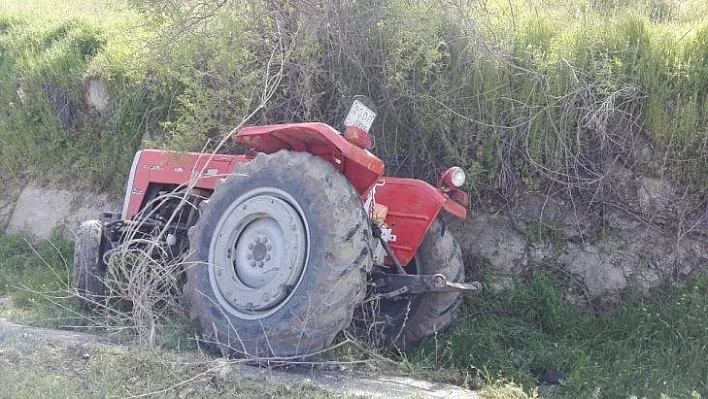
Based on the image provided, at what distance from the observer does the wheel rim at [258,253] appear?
542 cm

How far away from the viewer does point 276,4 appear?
7688 millimetres

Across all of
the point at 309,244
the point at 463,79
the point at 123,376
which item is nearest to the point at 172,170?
the point at 309,244

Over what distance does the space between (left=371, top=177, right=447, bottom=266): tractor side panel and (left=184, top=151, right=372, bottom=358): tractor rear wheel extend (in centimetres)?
87

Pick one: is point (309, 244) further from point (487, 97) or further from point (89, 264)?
point (487, 97)

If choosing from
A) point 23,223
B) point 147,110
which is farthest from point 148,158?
point 23,223

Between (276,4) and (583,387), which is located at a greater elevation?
(276,4)

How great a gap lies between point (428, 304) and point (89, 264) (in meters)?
2.82

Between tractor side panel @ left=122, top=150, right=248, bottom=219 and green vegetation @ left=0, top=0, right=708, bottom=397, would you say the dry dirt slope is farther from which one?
tractor side panel @ left=122, top=150, right=248, bottom=219

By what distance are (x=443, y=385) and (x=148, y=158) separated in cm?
344

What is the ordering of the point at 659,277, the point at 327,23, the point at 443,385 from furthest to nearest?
the point at 327,23 → the point at 659,277 → the point at 443,385

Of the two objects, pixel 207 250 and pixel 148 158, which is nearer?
pixel 207 250

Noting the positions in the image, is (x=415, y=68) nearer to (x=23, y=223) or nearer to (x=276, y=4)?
(x=276, y=4)

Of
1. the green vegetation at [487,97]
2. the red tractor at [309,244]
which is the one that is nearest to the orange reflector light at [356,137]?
the red tractor at [309,244]

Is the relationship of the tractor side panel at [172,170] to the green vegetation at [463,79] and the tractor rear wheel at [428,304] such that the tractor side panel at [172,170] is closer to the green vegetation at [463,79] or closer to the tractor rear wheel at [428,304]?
the green vegetation at [463,79]
